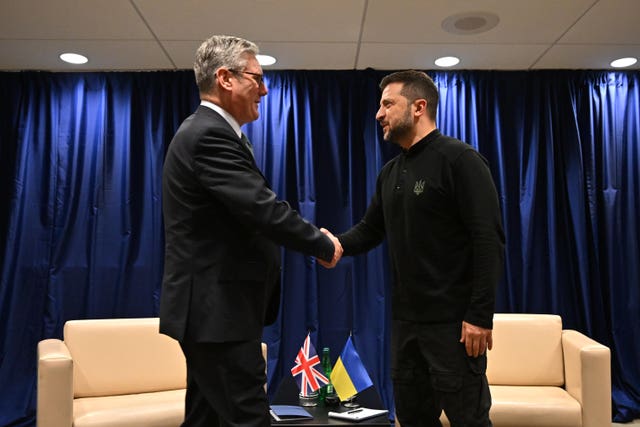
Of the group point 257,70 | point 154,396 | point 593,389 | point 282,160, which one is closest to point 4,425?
point 154,396

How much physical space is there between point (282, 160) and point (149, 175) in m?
0.97

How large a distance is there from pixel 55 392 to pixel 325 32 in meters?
2.49

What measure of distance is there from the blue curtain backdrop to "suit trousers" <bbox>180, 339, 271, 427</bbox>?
2547 mm

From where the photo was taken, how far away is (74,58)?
4.14 meters

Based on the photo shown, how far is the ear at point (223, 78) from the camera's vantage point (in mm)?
1890

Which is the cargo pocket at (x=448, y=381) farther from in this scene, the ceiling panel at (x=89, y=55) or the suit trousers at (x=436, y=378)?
the ceiling panel at (x=89, y=55)

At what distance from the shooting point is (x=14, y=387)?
4.18m

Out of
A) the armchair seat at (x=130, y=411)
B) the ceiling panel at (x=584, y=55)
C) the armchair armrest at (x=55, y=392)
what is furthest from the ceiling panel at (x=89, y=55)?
the ceiling panel at (x=584, y=55)

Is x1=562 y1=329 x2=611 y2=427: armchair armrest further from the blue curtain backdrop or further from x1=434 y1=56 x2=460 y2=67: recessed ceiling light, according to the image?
x1=434 y1=56 x2=460 y2=67: recessed ceiling light

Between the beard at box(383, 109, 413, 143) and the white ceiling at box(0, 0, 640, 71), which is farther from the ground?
the white ceiling at box(0, 0, 640, 71)

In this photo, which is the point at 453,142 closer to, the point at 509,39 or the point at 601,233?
the point at 509,39

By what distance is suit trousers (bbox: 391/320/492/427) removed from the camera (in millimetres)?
1961

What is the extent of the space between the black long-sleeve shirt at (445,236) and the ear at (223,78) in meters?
0.72

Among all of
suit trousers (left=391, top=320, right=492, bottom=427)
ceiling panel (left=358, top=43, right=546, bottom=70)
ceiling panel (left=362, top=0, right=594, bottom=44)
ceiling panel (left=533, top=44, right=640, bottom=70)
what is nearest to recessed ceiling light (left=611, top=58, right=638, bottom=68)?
ceiling panel (left=533, top=44, right=640, bottom=70)
